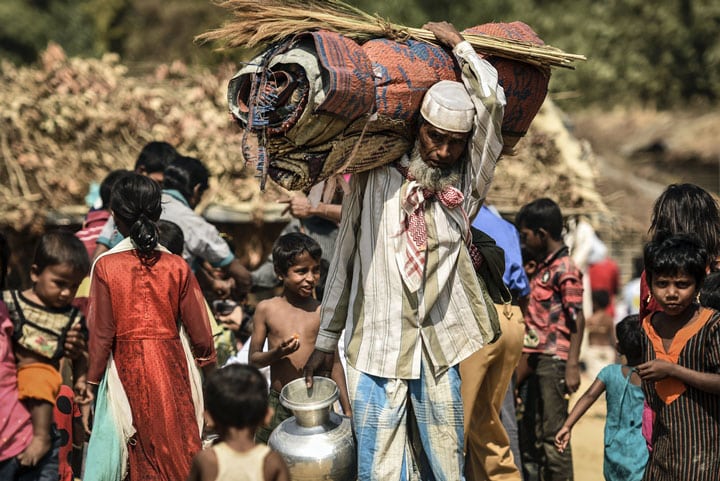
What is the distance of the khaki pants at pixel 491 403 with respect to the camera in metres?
5.04

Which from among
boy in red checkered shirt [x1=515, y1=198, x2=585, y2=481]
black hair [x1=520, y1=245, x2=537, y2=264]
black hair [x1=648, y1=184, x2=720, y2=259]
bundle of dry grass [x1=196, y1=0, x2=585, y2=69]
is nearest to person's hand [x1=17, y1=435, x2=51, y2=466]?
bundle of dry grass [x1=196, y1=0, x2=585, y2=69]

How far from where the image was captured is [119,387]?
454 centimetres

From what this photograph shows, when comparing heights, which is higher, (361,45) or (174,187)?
(361,45)

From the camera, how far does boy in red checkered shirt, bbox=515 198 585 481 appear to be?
5.98 meters

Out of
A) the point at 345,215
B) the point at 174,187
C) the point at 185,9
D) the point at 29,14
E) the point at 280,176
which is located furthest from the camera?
the point at 185,9

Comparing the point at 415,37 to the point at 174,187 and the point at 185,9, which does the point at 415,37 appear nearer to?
the point at 174,187

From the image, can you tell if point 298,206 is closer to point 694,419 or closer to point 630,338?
point 630,338

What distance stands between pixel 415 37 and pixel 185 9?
86.1 feet

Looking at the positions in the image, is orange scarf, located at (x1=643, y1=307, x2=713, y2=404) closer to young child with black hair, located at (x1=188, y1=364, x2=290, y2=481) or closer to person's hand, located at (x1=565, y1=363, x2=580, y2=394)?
young child with black hair, located at (x1=188, y1=364, x2=290, y2=481)

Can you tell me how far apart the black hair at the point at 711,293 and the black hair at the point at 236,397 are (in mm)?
2271

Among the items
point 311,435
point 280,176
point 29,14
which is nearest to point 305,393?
point 311,435

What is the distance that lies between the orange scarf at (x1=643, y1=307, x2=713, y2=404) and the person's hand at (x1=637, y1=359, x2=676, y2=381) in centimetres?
8

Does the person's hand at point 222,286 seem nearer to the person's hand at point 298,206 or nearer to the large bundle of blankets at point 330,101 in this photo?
the person's hand at point 298,206

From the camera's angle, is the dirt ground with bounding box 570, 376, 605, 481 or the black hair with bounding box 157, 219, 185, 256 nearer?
the black hair with bounding box 157, 219, 185, 256
